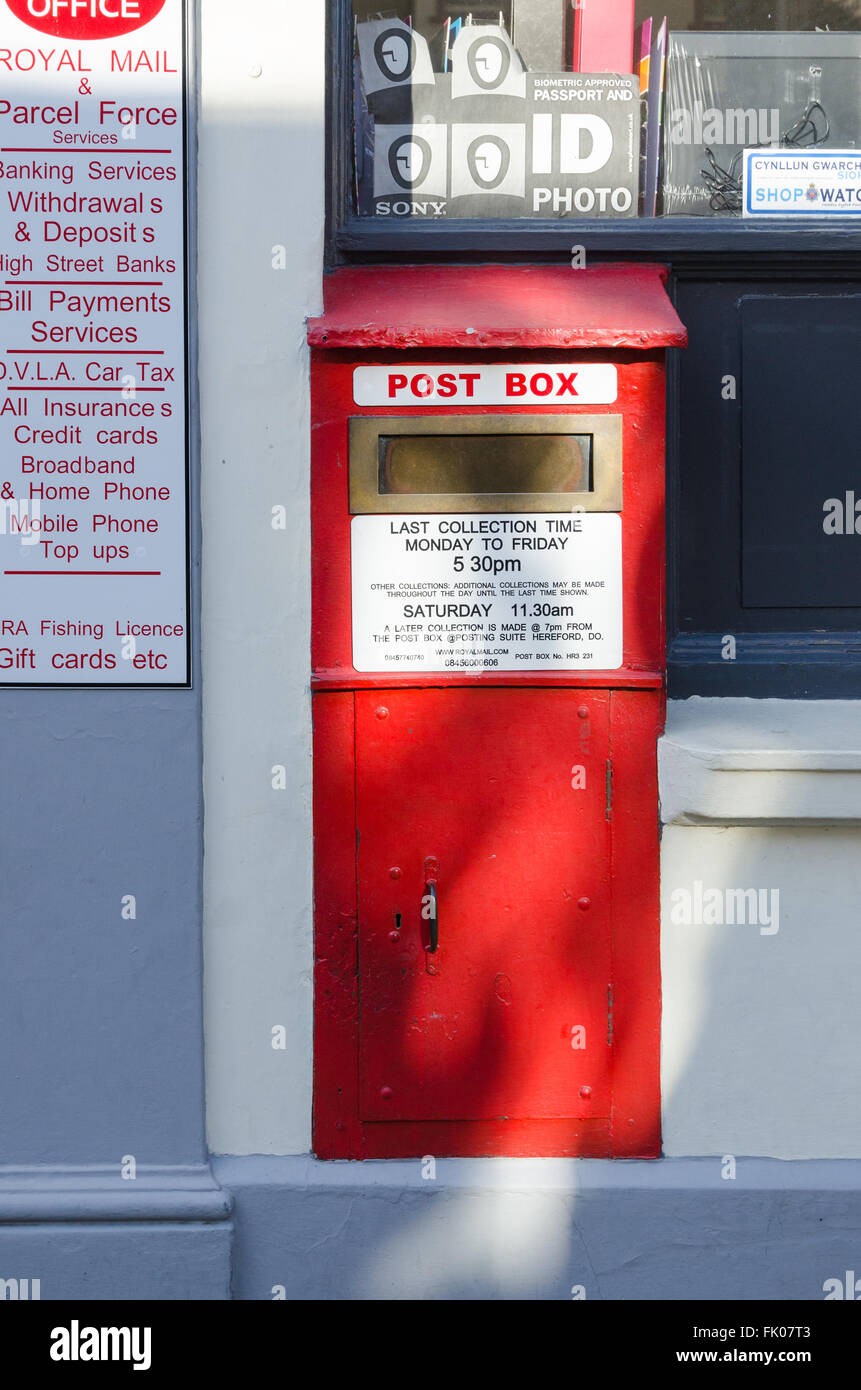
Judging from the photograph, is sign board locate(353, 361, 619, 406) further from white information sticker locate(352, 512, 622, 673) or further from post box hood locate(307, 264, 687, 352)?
white information sticker locate(352, 512, 622, 673)

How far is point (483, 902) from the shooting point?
300cm

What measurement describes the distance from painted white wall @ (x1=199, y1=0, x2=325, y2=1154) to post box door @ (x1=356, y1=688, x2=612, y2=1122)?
19 centimetres

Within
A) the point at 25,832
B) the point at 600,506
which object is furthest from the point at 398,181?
the point at 25,832

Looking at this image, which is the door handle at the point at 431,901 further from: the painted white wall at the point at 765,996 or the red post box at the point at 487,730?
the painted white wall at the point at 765,996

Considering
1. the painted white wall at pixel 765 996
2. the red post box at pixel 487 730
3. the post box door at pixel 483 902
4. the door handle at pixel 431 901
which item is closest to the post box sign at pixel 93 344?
the red post box at pixel 487 730

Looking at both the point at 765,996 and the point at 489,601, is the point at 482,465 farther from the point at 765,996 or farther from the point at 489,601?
the point at 765,996

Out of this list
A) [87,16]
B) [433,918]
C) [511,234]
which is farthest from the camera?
[511,234]

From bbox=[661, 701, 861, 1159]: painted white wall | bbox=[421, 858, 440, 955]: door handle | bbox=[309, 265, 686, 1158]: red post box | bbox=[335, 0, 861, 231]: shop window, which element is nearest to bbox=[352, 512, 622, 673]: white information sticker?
bbox=[309, 265, 686, 1158]: red post box

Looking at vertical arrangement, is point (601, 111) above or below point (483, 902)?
above

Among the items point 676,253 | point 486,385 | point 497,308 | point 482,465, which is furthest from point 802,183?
point 482,465

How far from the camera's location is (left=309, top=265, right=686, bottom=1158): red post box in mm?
2941

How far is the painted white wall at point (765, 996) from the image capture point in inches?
119

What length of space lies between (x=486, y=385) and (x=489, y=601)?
0.50 m

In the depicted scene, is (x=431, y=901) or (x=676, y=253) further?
(x=676, y=253)
